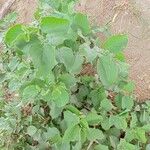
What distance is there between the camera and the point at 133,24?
2389 mm

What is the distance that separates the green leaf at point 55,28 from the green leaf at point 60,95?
0.89 feet

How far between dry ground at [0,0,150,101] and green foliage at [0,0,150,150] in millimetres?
140

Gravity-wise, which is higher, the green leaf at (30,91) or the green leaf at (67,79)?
the green leaf at (67,79)

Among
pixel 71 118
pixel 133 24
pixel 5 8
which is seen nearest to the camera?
pixel 71 118

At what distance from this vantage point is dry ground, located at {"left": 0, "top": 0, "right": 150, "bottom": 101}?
2.28 metres

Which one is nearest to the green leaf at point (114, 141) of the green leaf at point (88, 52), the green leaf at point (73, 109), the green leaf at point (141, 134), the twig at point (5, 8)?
the green leaf at point (141, 134)

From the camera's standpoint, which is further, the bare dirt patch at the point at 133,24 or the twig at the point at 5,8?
the twig at the point at 5,8

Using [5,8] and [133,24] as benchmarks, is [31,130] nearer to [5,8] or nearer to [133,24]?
[133,24]

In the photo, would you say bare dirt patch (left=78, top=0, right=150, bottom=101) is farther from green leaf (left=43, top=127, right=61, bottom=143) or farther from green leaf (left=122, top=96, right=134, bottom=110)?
green leaf (left=43, top=127, right=61, bottom=143)

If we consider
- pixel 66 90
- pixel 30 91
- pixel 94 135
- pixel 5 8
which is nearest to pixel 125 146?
pixel 94 135

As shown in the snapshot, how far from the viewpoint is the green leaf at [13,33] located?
1638 mm

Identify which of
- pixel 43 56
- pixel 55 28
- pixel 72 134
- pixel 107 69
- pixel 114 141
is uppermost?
pixel 55 28

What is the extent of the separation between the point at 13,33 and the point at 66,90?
1.27 ft

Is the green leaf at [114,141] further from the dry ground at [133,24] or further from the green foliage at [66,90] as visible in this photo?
the dry ground at [133,24]
